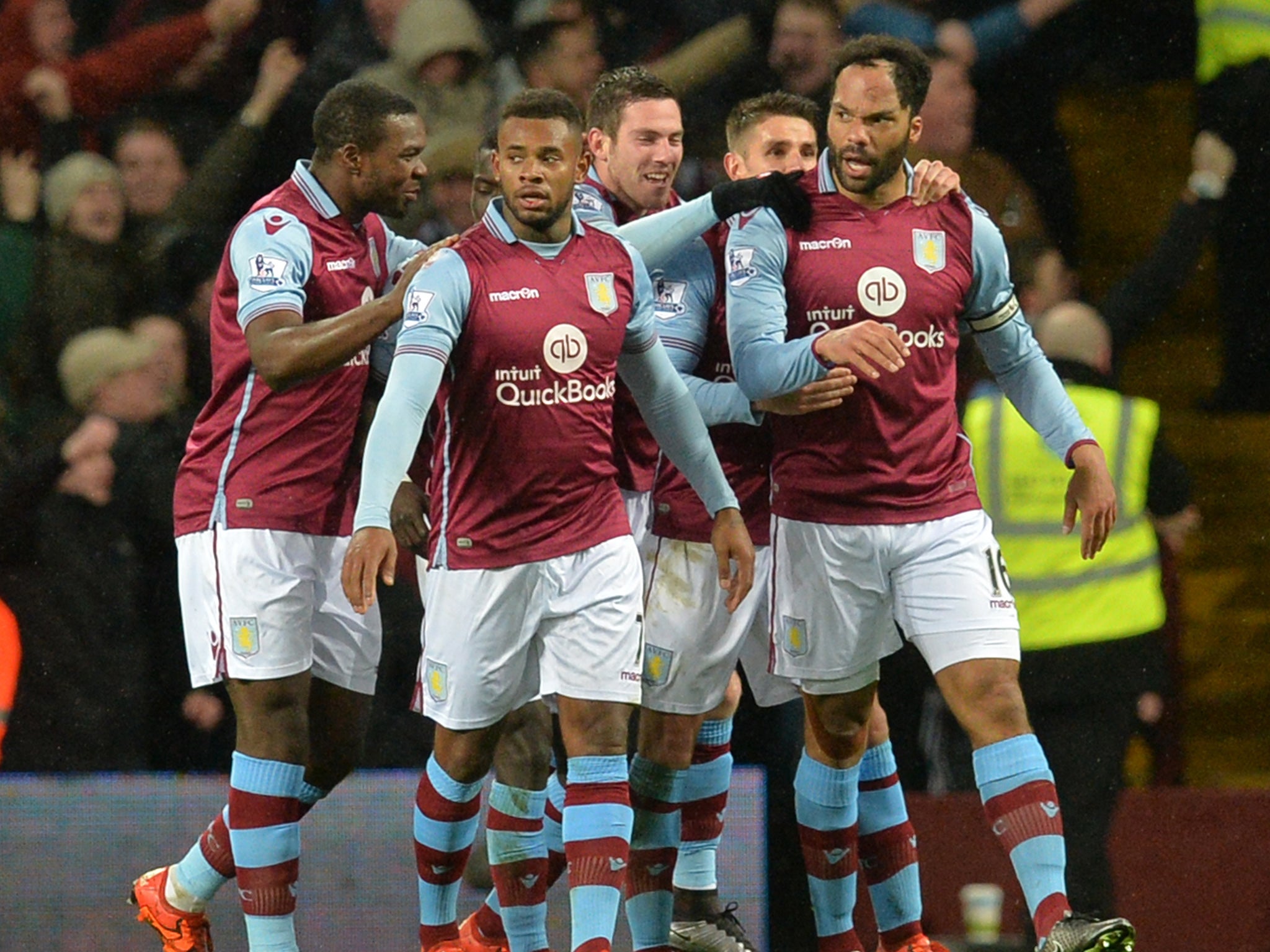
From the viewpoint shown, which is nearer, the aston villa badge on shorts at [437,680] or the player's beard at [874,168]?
the aston villa badge on shorts at [437,680]

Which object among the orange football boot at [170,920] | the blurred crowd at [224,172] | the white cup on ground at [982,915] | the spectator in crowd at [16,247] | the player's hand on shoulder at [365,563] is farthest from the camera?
the spectator in crowd at [16,247]

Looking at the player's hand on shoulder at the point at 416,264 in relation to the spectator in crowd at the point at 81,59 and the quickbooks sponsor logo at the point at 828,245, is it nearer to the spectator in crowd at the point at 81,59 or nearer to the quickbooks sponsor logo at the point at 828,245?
the quickbooks sponsor logo at the point at 828,245

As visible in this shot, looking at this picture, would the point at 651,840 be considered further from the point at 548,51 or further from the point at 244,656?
the point at 548,51

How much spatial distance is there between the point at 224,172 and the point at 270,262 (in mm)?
2736

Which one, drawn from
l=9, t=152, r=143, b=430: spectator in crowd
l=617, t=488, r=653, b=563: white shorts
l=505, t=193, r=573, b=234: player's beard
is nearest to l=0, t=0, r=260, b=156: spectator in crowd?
l=9, t=152, r=143, b=430: spectator in crowd

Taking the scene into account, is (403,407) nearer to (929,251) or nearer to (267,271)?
(267,271)

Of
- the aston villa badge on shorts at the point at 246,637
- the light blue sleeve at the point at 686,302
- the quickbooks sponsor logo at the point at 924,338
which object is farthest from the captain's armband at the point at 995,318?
the aston villa badge on shorts at the point at 246,637

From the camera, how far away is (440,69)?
728cm

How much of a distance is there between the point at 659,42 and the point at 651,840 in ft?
11.4

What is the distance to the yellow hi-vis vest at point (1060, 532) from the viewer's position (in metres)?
5.97

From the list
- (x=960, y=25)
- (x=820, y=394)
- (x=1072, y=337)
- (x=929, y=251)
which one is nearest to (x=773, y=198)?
(x=929, y=251)

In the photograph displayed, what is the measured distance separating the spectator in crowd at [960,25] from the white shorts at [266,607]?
333 centimetres

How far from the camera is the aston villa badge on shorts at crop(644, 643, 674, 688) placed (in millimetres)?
4992

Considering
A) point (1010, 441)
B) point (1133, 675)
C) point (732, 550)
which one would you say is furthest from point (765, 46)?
point (732, 550)
